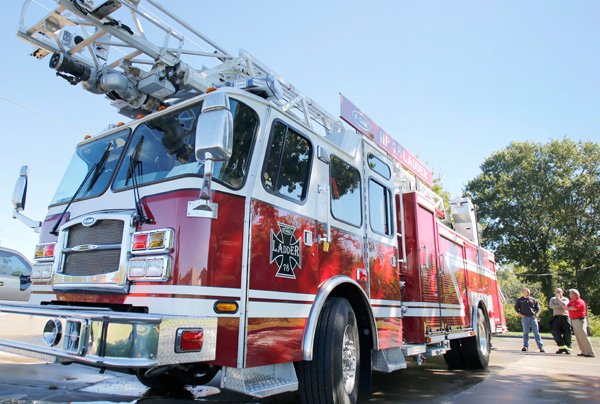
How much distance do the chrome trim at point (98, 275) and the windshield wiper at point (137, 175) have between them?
0.23 ft

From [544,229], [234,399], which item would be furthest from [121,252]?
[544,229]

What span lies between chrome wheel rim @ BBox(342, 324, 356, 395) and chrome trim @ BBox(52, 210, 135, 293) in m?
2.04

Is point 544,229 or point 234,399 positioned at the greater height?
point 544,229

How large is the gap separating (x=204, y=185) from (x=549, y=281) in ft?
117

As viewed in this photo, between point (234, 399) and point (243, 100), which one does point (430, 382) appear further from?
point (243, 100)

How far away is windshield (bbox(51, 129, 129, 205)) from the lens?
13.2 feet

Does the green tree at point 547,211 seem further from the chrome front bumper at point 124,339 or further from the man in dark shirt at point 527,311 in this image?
the chrome front bumper at point 124,339

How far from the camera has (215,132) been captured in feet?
9.33

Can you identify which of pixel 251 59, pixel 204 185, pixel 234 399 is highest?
pixel 251 59

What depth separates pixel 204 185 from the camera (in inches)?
111

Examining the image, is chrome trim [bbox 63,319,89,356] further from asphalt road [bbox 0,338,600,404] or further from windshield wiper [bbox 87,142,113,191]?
asphalt road [bbox 0,338,600,404]

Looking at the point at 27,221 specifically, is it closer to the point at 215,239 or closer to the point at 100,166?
the point at 100,166

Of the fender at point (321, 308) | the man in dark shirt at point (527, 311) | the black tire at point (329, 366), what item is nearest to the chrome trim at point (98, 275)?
the fender at point (321, 308)

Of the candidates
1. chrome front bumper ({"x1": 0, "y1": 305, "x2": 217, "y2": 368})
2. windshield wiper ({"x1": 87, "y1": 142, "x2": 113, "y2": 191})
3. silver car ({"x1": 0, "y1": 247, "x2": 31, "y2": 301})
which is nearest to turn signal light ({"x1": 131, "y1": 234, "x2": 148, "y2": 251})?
chrome front bumper ({"x1": 0, "y1": 305, "x2": 217, "y2": 368})
